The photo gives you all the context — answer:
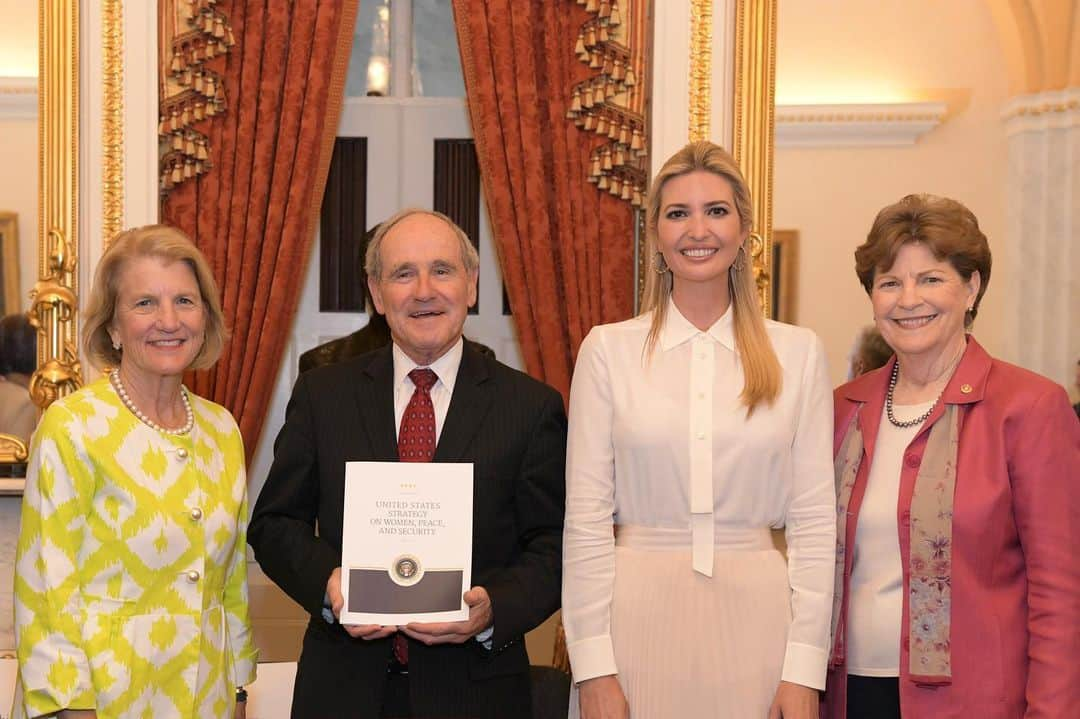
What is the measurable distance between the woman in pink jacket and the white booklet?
0.80m

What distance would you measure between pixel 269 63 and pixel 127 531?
260 cm

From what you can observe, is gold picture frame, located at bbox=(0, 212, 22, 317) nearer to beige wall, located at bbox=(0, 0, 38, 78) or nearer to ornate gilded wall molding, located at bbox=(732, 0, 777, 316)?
beige wall, located at bbox=(0, 0, 38, 78)

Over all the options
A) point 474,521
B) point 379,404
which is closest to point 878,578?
point 474,521

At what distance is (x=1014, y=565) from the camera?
2338mm

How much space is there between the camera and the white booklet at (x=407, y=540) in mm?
2326

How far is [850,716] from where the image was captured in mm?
2426

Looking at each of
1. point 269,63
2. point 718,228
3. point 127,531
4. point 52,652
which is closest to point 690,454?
point 718,228

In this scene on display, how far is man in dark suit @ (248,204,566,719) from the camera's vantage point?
2404mm

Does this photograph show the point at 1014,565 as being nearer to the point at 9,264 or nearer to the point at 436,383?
the point at 436,383

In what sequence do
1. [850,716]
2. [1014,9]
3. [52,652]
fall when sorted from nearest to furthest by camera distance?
1. [52,652]
2. [850,716]
3. [1014,9]

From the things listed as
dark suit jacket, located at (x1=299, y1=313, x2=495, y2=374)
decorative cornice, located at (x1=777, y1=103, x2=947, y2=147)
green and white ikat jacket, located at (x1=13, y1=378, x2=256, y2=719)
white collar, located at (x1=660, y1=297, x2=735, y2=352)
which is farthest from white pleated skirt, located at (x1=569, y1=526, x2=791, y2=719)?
decorative cornice, located at (x1=777, y1=103, x2=947, y2=147)

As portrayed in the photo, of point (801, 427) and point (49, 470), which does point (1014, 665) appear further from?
point (49, 470)

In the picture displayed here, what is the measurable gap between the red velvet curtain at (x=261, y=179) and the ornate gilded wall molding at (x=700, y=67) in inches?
52.0

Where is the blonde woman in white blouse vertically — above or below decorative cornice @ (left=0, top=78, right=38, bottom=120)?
below
